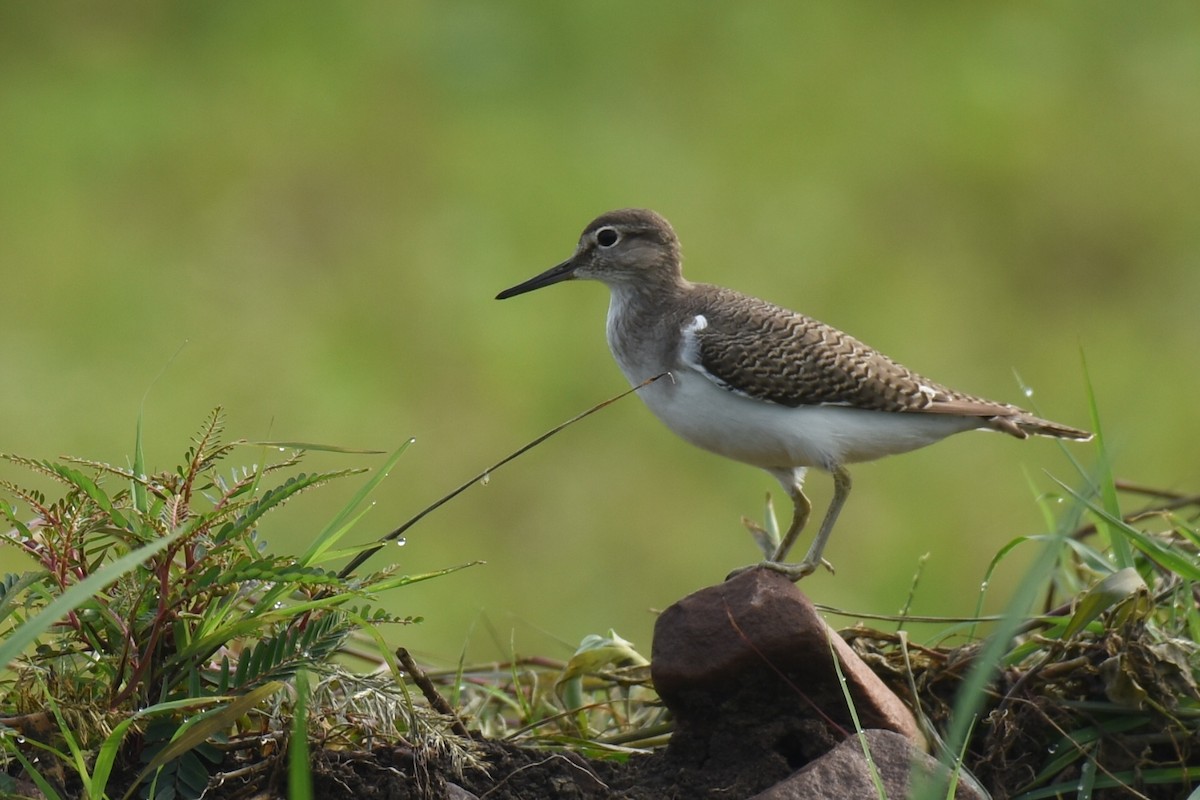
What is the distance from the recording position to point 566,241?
38.2 feet

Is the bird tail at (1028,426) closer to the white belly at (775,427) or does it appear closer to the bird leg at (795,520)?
the white belly at (775,427)

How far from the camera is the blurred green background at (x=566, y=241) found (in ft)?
32.8

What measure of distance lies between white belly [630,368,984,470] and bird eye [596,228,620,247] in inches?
41.0

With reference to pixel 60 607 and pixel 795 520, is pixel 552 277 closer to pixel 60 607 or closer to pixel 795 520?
pixel 795 520

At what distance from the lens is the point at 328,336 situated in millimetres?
11250

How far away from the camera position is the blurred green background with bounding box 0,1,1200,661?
9984mm

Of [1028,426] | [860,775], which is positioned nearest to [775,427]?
[1028,426]

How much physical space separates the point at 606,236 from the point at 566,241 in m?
4.50

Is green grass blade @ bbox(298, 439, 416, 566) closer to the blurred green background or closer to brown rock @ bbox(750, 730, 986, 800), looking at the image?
brown rock @ bbox(750, 730, 986, 800)

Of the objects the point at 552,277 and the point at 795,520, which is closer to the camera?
the point at 795,520

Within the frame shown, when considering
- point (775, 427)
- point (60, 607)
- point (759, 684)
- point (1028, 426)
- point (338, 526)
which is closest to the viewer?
point (60, 607)

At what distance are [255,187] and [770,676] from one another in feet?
28.9

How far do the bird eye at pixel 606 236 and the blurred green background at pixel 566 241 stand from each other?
Answer: 270 cm

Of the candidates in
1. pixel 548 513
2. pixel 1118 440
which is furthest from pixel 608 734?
pixel 548 513
